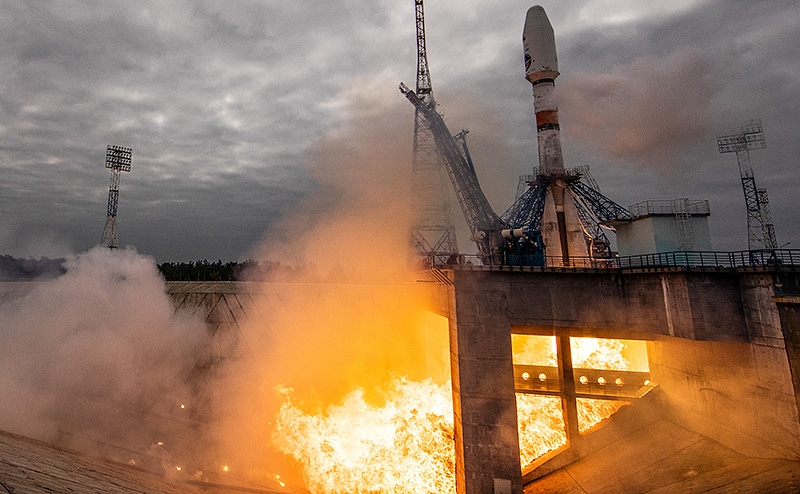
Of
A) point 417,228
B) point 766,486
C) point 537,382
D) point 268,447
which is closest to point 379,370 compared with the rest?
point 268,447

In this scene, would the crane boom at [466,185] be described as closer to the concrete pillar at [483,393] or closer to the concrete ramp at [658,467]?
the concrete pillar at [483,393]

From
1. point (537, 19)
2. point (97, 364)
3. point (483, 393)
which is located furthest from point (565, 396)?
point (537, 19)

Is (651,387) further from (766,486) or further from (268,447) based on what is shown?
(268,447)

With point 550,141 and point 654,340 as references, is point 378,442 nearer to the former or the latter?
point 654,340

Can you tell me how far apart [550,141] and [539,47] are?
7.57 metres

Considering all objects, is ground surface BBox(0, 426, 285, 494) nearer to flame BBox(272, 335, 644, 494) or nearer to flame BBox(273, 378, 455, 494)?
flame BBox(273, 378, 455, 494)

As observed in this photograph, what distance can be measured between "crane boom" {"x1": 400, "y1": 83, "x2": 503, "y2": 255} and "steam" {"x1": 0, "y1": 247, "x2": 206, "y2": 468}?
989 inches

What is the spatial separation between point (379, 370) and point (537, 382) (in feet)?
35.7

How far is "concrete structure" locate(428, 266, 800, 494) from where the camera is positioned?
14.9 metres

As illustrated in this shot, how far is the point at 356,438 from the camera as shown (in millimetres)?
20703

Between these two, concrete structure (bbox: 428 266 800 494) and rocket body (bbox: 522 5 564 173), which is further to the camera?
rocket body (bbox: 522 5 564 173)

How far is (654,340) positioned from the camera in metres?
20.7

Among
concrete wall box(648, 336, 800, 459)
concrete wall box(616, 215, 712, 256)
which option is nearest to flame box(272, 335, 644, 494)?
concrete wall box(648, 336, 800, 459)

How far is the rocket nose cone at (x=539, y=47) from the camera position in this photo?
2777 centimetres
